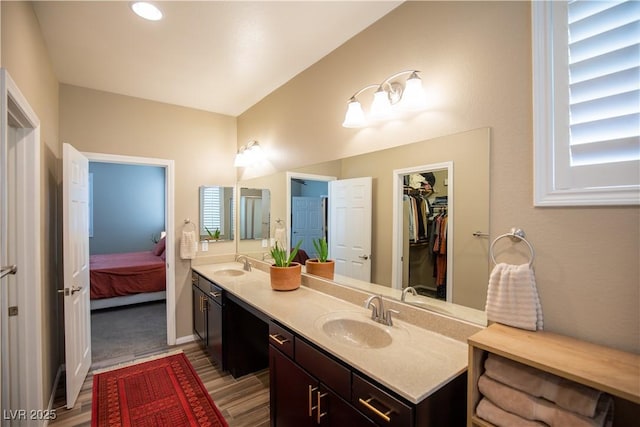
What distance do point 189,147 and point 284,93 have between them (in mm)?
1343

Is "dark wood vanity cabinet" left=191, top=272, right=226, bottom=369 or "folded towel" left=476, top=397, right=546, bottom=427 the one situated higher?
"folded towel" left=476, top=397, right=546, bottom=427

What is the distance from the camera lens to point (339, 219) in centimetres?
218

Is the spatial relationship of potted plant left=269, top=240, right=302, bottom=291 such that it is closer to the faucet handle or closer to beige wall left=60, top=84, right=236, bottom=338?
the faucet handle

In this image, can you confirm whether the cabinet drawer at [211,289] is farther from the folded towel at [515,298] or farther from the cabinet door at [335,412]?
the folded towel at [515,298]

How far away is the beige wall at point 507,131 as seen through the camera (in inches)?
39.1

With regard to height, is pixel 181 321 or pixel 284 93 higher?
pixel 284 93

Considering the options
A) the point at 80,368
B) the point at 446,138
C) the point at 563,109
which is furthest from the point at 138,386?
the point at 563,109

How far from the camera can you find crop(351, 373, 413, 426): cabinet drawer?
3.29 ft

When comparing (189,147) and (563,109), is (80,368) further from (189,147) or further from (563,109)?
(563,109)

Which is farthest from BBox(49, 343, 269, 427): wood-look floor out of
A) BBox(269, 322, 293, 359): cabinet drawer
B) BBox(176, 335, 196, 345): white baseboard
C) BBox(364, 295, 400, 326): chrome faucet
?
BBox(364, 295, 400, 326): chrome faucet

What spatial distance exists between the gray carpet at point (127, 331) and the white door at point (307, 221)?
2059 millimetres

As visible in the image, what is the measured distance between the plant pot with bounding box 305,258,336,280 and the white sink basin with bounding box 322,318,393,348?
22.0 inches

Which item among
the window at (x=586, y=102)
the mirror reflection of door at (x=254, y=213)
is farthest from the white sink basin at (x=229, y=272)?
the window at (x=586, y=102)

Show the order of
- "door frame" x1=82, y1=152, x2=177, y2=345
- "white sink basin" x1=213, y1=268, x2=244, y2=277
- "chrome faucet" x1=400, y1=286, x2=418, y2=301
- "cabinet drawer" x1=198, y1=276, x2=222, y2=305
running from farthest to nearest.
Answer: "door frame" x1=82, y1=152, x2=177, y2=345 → "white sink basin" x1=213, y1=268, x2=244, y2=277 → "cabinet drawer" x1=198, y1=276, x2=222, y2=305 → "chrome faucet" x1=400, y1=286, x2=418, y2=301
